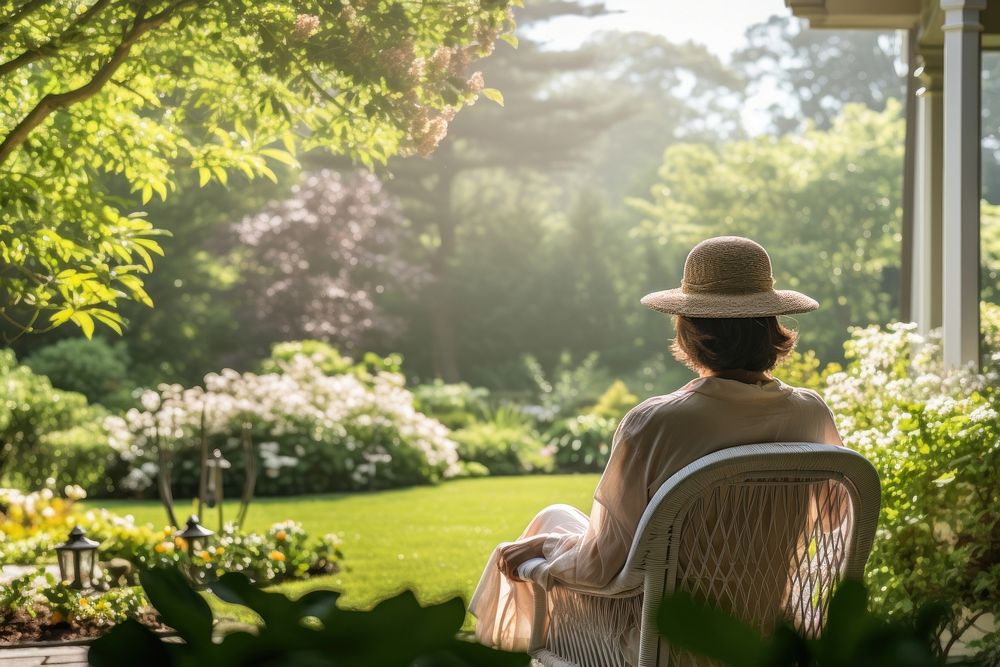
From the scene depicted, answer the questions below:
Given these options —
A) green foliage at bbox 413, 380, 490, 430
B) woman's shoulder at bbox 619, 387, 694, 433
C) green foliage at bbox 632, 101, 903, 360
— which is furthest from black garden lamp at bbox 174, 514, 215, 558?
green foliage at bbox 632, 101, 903, 360

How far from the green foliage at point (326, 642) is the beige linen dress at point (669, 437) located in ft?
5.18

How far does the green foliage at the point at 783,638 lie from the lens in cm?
42

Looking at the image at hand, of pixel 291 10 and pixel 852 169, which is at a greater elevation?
pixel 852 169

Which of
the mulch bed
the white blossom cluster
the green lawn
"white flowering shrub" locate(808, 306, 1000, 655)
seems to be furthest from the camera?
the green lawn

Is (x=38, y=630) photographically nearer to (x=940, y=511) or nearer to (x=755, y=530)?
(x=755, y=530)

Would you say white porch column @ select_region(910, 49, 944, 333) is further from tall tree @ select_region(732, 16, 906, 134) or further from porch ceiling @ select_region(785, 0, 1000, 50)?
tall tree @ select_region(732, 16, 906, 134)

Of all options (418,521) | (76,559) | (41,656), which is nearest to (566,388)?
(418,521)

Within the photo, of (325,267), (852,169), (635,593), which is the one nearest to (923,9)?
(635,593)

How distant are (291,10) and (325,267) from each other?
10329 millimetres

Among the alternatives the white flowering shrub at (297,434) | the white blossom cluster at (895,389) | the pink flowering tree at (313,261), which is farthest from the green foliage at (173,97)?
the pink flowering tree at (313,261)

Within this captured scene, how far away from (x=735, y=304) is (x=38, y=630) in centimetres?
241

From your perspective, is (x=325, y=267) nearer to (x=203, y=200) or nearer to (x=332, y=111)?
(x=203, y=200)

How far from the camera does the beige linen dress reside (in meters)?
1.98

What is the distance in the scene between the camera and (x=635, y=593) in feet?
6.40
